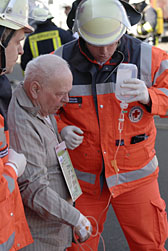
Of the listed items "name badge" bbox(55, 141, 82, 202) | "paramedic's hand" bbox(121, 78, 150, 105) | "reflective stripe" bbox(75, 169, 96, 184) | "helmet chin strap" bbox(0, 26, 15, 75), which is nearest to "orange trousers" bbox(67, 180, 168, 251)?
"reflective stripe" bbox(75, 169, 96, 184)

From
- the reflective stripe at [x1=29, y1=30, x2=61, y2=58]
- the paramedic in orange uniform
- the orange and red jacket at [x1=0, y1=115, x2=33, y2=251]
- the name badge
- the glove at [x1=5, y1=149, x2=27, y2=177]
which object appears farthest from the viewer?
the reflective stripe at [x1=29, y1=30, x2=61, y2=58]

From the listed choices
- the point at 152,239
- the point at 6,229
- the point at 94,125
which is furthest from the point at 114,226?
the point at 6,229

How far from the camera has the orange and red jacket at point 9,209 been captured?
1.54 m

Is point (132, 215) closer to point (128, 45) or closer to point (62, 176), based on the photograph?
point (62, 176)

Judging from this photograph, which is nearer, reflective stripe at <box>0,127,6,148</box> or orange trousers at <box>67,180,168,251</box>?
reflective stripe at <box>0,127,6,148</box>

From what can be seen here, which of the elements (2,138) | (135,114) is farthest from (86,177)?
(2,138)

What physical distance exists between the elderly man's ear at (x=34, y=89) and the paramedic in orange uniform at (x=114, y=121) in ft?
1.45

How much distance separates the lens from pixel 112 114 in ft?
7.64

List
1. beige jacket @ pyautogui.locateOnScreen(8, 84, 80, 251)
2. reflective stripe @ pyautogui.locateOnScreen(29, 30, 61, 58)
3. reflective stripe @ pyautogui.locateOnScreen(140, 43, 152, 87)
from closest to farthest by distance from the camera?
beige jacket @ pyautogui.locateOnScreen(8, 84, 80, 251) → reflective stripe @ pyautogui.locateOnScreen(140, 43, 152, 87) → reflective stripe @ pyautogui.locateOnScreen(29, 30, 61, 58)

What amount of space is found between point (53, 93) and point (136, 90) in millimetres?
517

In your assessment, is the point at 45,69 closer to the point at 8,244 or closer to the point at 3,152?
the point at 3,152

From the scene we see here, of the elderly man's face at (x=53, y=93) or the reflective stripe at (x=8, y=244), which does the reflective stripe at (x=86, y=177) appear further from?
the reflective stripe at (x=8, y=244)

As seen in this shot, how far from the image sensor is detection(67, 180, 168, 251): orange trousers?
2420 mm

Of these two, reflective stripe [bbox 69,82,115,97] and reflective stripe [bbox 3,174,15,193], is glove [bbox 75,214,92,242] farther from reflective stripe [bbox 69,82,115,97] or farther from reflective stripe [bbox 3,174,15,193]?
reflective stripe [bbox 69,82,115,97]
